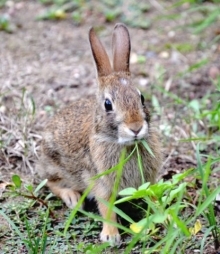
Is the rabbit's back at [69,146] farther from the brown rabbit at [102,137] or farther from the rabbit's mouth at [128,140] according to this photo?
the rabbit's mouth at [128,140]

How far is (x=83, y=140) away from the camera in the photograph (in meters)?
5.45

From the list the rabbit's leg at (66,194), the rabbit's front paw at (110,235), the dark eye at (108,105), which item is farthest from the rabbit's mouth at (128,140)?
the rabbit's leg at (66,194)

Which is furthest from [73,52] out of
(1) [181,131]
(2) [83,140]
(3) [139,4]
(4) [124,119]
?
(4) [124,119]

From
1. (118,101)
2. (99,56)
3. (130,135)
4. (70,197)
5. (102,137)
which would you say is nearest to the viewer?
(130,135)

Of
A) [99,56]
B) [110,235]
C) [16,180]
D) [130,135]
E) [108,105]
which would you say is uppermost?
[99,56]

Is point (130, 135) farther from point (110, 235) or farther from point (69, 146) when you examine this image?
point (69, 146)

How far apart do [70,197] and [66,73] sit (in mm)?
2231

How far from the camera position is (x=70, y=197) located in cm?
555

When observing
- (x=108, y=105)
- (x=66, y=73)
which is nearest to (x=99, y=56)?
(x=108, y=105)

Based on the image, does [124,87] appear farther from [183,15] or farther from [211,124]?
[183,15]

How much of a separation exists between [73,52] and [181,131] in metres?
2.09

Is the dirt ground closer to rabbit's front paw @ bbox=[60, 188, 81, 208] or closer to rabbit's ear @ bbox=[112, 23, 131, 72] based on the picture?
rabbit's front paw @ bbox=[60, 188, 81, 208]

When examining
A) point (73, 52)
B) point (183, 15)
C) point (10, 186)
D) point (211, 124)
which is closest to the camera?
point (10, 186)

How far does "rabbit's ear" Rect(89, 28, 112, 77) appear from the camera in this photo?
5.25m
